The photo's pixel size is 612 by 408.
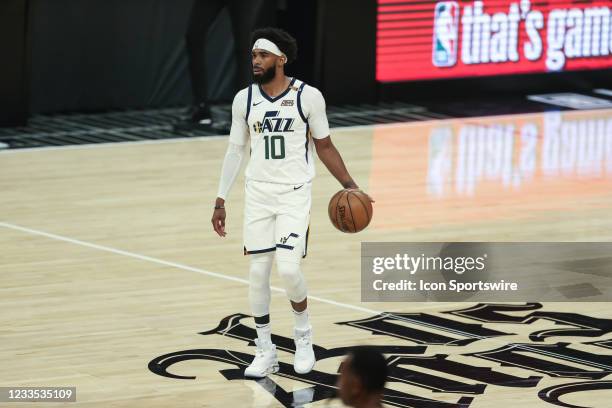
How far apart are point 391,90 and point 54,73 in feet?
12.8

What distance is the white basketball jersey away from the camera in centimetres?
795

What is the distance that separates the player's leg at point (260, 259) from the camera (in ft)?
26.1

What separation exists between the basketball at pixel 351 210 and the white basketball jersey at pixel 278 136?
0.93 ft

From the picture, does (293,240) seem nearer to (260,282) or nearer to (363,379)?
(260,282)

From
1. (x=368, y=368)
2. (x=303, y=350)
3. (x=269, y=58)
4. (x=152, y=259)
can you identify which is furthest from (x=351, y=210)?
(x=368, y=368)

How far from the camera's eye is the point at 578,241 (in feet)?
37.3

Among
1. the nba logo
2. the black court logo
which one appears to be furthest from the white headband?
the nba logo

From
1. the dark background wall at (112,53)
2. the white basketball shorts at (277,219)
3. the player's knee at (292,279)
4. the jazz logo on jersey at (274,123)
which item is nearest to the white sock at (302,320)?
the player's knee at (292,279)

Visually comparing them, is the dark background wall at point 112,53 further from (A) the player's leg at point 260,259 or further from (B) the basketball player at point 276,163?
(A) the player's leg at point 260,259

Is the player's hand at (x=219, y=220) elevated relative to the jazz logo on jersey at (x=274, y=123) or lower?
lower

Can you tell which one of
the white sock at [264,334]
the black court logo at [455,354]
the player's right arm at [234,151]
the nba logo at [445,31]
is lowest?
the black court logo at [455,354]

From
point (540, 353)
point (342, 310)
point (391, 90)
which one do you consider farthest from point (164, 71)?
point (540, 353)

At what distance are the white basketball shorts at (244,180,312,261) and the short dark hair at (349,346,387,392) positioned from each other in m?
3.08

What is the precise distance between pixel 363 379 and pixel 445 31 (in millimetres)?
12769
